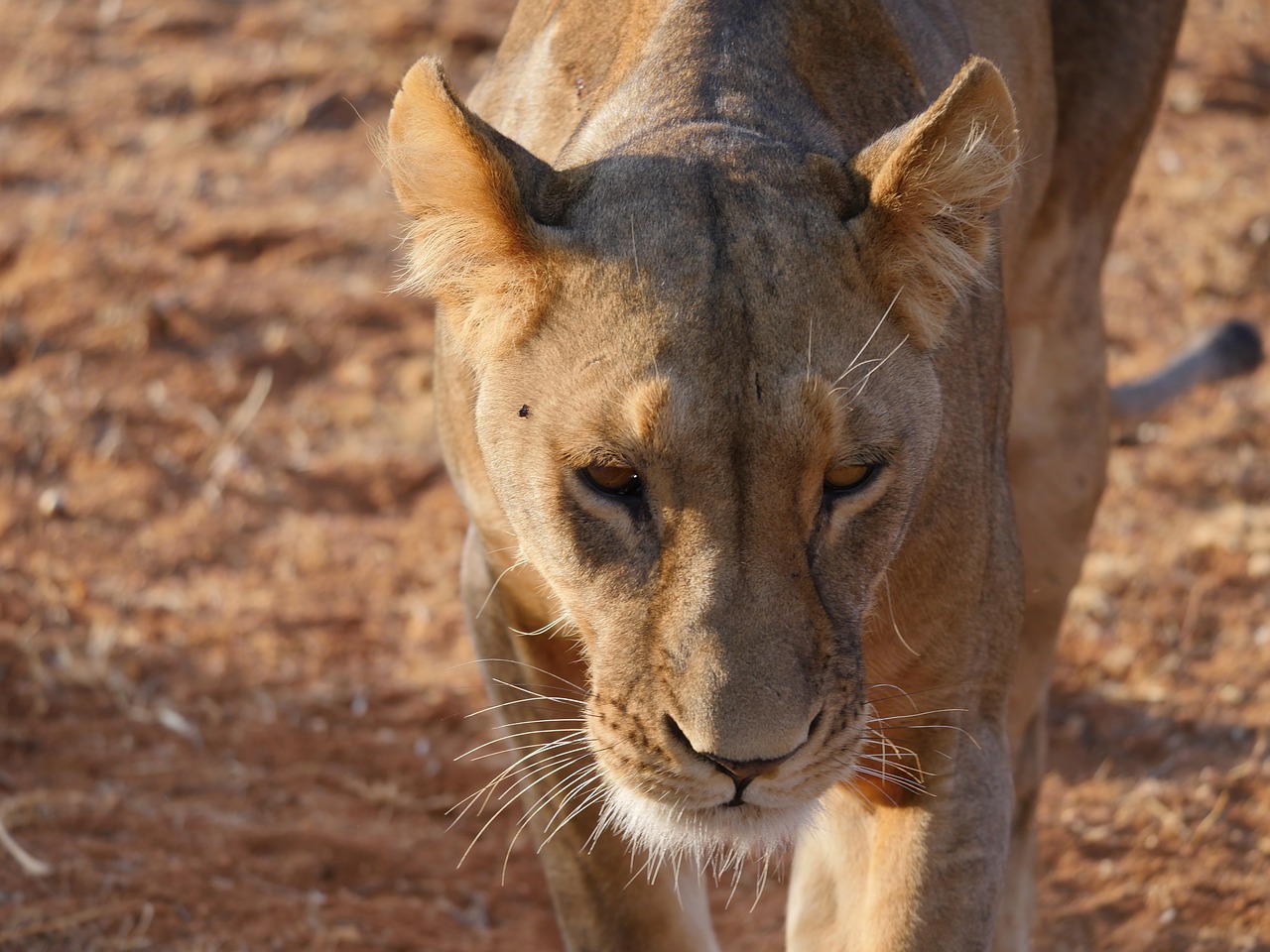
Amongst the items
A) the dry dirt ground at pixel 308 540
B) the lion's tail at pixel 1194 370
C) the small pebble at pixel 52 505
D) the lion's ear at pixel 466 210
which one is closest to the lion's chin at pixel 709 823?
the lion's ear at pixel 466 210

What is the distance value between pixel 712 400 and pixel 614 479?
200 mm

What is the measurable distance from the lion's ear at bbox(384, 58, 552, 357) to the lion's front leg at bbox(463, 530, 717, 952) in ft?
2.16

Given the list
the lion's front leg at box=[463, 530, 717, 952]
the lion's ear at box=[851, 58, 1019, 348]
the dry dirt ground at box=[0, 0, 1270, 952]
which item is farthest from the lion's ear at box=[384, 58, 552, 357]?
the dry dirt ground at box=[0, 0, 1270, 952]

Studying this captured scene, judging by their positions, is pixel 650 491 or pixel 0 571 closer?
pixel 650 491

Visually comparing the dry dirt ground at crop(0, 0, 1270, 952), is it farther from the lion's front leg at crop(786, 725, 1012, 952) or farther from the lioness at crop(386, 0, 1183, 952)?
the lion's front leg at crop(786, 725, 1012, 952)

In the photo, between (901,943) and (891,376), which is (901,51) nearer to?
(891,376)

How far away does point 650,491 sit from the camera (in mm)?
2641

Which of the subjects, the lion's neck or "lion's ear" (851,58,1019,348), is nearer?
"lion's ear" (851,58,1019,348)

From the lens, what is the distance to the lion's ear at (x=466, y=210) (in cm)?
275

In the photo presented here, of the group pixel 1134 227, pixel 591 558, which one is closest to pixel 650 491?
pixel 591 558

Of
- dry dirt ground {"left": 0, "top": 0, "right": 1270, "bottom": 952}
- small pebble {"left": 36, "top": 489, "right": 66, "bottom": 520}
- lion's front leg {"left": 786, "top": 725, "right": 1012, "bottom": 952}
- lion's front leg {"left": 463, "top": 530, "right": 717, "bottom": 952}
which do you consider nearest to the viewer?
lion's front leg {"left": 786, "top": 725, "right": 1012, "bottom": 952}

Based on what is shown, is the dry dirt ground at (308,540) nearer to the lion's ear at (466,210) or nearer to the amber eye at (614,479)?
the lion's ear at (466,210)

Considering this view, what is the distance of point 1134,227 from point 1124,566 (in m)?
2.44

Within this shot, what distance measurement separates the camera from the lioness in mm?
2617
